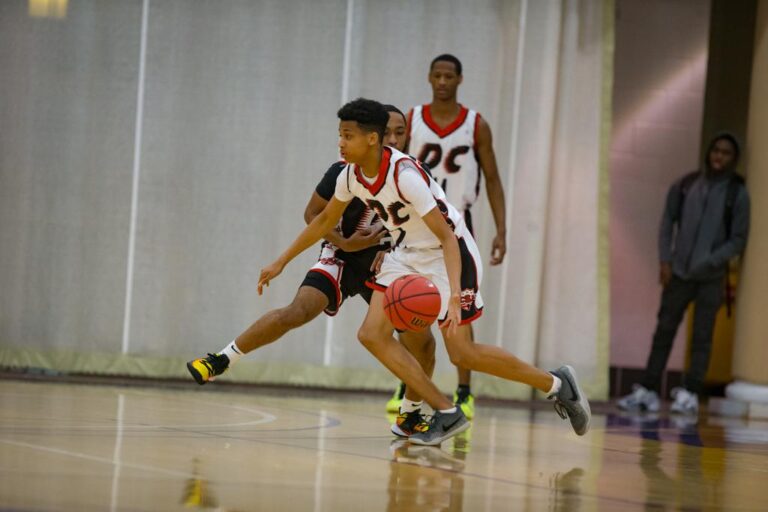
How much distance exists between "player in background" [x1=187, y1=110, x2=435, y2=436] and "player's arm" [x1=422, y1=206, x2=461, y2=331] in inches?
31.0

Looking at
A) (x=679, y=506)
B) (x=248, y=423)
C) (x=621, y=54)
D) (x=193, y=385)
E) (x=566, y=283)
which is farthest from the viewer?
(x=621, y=54)

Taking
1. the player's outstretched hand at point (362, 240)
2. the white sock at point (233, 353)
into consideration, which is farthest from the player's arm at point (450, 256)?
the white sock at point (233, 353)

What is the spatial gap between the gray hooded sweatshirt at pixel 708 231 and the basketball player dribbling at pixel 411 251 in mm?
3920

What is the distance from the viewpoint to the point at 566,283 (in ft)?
27.9

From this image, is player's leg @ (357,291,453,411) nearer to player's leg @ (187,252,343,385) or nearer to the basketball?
the basketball

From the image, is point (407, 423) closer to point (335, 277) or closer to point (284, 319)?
point (284, 319)

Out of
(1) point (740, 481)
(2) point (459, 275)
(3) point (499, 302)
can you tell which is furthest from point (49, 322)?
(1) point (740, 481)

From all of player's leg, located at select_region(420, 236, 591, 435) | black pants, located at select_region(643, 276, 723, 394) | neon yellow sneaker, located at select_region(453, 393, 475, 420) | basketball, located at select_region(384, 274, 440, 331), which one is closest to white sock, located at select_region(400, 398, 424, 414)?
player's leg, located at select_region(420, 236, 591, 435)

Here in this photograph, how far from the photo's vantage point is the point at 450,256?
170 inches

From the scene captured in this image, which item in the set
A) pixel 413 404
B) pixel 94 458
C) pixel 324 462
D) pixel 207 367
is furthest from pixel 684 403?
pixel 94 458

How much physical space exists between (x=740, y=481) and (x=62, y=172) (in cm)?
576

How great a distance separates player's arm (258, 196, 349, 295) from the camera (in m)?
4.62

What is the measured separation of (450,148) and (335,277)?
1572mm

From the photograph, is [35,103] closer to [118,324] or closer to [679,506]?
[118,324]
